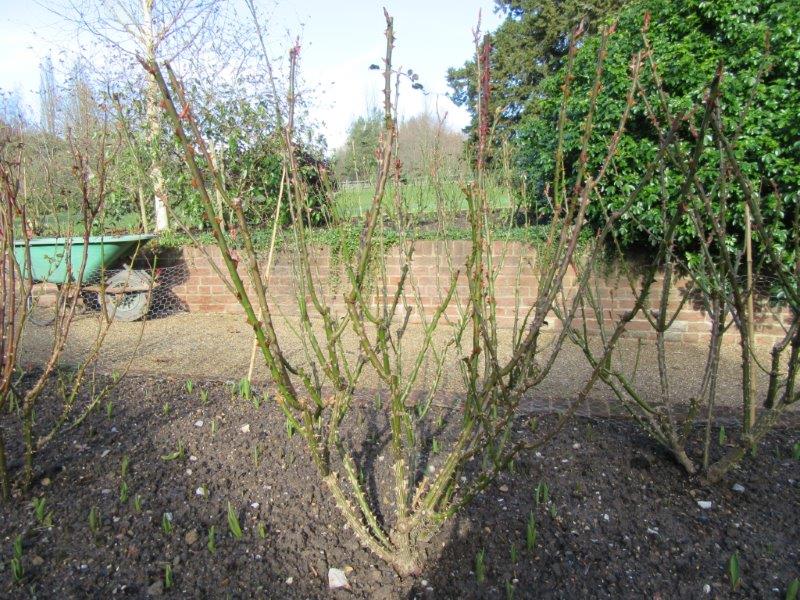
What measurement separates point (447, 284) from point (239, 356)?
2339 millimetres

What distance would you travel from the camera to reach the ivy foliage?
4.00 meters

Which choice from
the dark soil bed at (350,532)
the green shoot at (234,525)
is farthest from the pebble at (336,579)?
the green shoot at (234,525)

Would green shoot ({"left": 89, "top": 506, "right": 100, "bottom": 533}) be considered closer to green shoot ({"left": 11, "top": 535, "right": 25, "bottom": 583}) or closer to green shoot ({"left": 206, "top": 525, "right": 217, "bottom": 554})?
green shoot ({"left": 11, "top": 535, "right": 25, "bottom": 583})

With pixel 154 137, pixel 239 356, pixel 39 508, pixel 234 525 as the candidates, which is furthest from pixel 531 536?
pixel 154 137

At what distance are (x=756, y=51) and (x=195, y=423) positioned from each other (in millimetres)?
4542

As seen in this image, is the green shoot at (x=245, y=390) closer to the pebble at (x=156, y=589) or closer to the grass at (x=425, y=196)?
→ the pebble at (x=156, y=589)

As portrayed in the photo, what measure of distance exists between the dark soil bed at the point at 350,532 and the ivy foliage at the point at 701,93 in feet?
6.54

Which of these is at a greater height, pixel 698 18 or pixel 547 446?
pixel 698 18

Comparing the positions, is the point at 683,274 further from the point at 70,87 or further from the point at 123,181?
the point at 70,87

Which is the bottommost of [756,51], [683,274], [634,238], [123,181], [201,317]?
[201,317]

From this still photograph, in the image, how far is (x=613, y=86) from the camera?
453 centimetres

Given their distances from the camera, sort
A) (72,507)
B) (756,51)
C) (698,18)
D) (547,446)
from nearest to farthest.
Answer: (72,507), (547,446), (756,51), (698,18)

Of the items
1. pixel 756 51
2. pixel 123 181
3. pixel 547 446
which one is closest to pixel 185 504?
pixel 547 446

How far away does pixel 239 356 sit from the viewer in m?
4.64
